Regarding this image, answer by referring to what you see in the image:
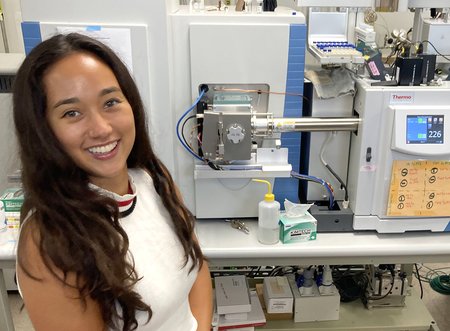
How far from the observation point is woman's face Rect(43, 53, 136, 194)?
923 mm

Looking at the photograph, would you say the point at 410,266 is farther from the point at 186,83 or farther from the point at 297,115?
the point at 186,83

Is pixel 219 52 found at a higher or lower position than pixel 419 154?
higher

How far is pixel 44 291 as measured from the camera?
2.97 feet

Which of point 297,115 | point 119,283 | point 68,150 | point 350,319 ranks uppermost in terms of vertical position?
point 68,150

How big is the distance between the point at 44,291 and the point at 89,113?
1.24 ft

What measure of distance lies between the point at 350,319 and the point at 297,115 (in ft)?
3.35

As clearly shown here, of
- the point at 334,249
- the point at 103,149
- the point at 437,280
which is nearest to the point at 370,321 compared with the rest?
the point at 334,249

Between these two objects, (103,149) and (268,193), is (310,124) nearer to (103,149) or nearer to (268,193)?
(268,193)

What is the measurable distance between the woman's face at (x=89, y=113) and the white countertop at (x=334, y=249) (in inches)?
24.8

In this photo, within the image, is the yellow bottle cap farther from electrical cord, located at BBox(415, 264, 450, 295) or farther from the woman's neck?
electrical cord, located at BBox(415, 264, 450, 295)

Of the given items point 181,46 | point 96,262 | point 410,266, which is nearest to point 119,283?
point 96,262

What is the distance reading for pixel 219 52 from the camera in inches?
58.6

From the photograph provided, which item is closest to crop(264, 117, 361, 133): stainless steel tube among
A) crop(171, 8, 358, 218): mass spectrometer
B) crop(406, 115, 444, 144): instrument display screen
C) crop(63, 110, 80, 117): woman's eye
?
crop(171, 8, 358, 218): mass spectrometer

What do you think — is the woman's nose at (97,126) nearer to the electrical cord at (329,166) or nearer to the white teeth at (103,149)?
the white teeth at (103,149)
